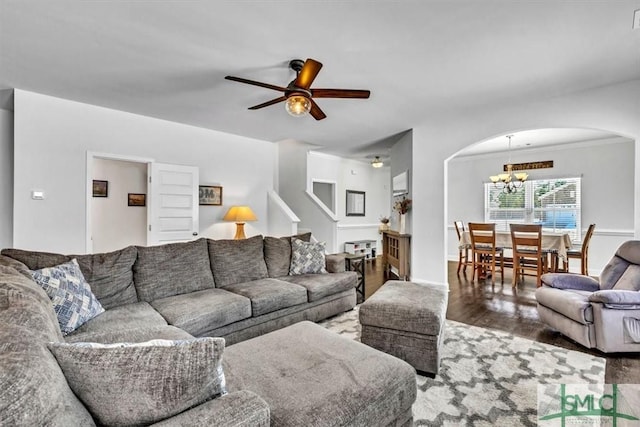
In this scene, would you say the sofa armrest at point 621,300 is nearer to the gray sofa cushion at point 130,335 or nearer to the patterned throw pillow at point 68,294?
the gray sofa cushion at point 130,335

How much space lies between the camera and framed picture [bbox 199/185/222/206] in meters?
5.27

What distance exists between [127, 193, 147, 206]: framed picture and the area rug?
15.7 ft

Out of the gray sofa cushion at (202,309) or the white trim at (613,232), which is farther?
the white trim at (613,232)

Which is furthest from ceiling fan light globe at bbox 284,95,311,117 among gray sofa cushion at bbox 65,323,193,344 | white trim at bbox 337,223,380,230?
white trim at bbox 337,223,380,230

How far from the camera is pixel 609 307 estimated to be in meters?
2.49

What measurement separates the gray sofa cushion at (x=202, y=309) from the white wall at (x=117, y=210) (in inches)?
135

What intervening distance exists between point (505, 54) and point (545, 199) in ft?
16.1

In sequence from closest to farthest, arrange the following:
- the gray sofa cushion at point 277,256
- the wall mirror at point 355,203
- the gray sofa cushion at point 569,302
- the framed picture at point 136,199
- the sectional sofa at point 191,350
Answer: the sectional sofa at point 191,350 → the gray sofa cushion at point 569,302 → the gray sofa cushion at point 277,256 → the framed picture at point 136,199 → the wall mirror at point 355,203

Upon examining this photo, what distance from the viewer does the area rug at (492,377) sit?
5.76 ft

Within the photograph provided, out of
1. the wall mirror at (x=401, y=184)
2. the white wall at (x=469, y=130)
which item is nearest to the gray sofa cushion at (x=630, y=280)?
the white wall at (x=469, y=130)

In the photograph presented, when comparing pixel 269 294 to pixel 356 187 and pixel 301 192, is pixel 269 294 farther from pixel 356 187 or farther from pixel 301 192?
pixel 356 187

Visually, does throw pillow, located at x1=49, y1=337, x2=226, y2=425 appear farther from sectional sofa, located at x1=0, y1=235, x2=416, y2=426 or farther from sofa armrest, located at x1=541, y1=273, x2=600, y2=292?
sofa armrest, located at x1=541, y1=273, x2=600, y2=292

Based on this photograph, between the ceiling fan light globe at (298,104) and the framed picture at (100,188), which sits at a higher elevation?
the ceiling fan light globe at (298,104)

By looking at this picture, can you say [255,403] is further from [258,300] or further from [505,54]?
[505,54]
